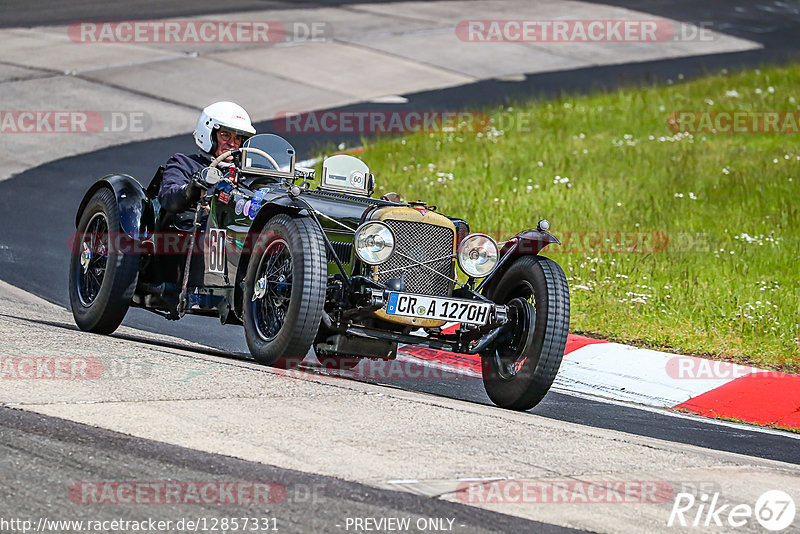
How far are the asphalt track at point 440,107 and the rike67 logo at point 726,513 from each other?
5.76ft

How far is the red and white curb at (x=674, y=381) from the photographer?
27.6 feet

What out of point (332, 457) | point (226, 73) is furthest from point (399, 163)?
point (332, 457)

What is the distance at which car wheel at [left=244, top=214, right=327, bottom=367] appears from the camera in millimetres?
6930

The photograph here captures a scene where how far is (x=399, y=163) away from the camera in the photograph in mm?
15547

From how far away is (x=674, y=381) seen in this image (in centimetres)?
887

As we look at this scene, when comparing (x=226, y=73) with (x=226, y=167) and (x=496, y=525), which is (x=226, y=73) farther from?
(x=496, y=525)

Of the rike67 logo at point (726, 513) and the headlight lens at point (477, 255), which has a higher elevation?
the headlight lens at point (477, 255)

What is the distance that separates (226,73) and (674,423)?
13908mm

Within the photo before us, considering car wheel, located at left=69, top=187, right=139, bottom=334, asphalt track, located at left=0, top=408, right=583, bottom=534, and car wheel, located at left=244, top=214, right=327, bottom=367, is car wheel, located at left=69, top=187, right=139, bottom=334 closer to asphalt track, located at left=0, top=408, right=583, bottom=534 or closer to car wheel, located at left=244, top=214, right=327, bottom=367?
car wheel, located at left=244, top=214, right=327, bottom=367
